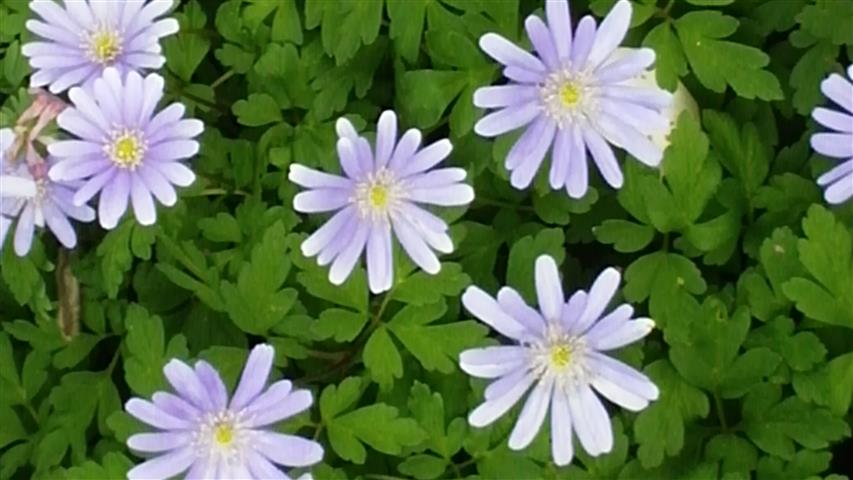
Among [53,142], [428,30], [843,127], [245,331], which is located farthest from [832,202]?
[53,142]

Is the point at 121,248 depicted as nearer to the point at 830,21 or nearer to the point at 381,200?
the point at 381,200

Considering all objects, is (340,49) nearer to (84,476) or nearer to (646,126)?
(646,126)

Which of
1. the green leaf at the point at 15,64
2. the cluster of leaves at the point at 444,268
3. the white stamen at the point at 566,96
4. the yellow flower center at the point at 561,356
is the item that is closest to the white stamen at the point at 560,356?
the yellow flower center at the point at 561,356

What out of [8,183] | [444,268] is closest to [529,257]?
[444,268]

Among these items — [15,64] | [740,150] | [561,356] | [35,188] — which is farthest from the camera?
[15,64]

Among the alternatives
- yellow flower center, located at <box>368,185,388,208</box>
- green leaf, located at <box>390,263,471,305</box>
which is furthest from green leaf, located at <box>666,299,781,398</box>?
yellow flower center, located at <box>368,185,388,208</box>

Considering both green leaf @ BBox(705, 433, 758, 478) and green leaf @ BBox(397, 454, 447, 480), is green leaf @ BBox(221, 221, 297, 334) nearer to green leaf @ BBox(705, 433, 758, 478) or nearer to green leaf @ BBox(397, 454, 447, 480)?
green leaf @ BBox(397, 454, 447, 480)

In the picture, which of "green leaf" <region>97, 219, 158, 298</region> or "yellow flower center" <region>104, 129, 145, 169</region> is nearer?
"yellow flower center" <region>104, 129, 145, 169</region>

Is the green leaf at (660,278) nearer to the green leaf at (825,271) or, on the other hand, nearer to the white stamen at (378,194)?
the green leaf at (825,271)
